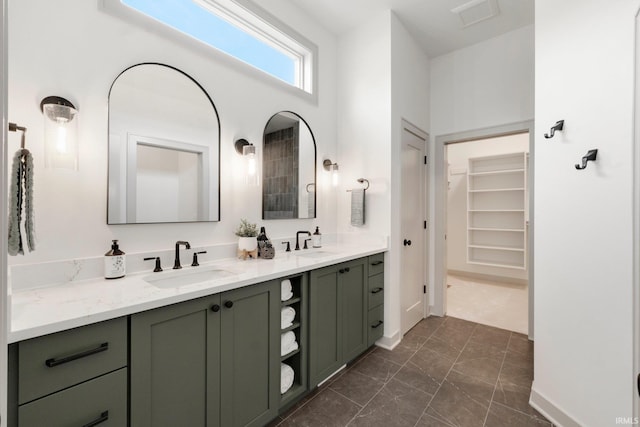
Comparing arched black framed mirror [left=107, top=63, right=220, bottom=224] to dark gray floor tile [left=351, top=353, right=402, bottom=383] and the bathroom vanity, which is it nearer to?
the bathroom vanity

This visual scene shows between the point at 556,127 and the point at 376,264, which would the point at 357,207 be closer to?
the point at 376,264

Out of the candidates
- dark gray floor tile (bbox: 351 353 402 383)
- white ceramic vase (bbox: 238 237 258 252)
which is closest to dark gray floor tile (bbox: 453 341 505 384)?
dark gray floor tile (bbox: 351 353 402 383)

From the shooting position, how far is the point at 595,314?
149cm

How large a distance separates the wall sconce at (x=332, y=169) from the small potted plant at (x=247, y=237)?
1141 millimetres

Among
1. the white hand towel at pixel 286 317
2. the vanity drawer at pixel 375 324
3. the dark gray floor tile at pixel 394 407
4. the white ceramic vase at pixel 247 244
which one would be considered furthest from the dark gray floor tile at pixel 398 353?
the white ceramic vase at pixel 247 244

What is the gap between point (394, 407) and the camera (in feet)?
6.06

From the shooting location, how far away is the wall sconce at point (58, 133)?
1.34 metres

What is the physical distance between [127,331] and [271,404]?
3.19 feet

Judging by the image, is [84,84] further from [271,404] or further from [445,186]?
[445,186]

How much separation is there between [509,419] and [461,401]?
27cm

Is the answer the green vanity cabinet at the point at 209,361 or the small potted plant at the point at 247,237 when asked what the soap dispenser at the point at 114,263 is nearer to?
the green vanity cabinet at the point at 209,361

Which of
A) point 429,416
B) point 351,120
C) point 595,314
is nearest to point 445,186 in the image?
point 351,120

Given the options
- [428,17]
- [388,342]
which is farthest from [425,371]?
[428,17]

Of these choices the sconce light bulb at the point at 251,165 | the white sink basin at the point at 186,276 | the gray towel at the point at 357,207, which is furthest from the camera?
the gray towel at the point at 357,207
